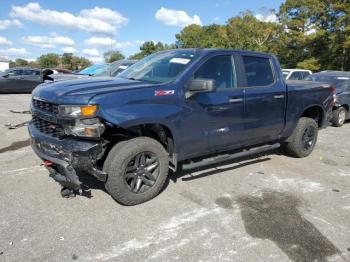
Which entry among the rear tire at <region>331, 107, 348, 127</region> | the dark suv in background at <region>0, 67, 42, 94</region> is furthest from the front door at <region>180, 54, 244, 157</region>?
the dark suv in background at <region>0, 67, 42, 94</region>

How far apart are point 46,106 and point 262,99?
318cm

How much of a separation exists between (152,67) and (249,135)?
1.82 metres

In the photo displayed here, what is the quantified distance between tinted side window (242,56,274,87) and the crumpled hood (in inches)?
70.6

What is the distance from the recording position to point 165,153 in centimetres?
453

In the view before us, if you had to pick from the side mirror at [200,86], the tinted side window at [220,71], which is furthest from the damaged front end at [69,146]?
the tinted side window at [220,71]

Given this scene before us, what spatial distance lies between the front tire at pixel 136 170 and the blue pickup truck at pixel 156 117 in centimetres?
1

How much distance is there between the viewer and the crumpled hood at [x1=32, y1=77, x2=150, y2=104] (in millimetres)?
3939

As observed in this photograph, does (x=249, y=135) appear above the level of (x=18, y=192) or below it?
above

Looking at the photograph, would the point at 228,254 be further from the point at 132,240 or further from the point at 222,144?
the point at 222,144

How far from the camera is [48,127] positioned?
4.28m

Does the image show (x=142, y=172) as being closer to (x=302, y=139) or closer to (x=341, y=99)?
(x=302, y=139)

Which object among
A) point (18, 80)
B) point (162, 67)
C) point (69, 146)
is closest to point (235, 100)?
point (162, 67)

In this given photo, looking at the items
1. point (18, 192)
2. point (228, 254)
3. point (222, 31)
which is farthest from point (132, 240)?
point (222, 31)

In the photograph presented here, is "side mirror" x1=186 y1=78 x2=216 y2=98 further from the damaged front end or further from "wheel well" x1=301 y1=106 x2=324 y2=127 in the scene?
"wheel well" x1=301 y1=106 x2=324 y2=127
